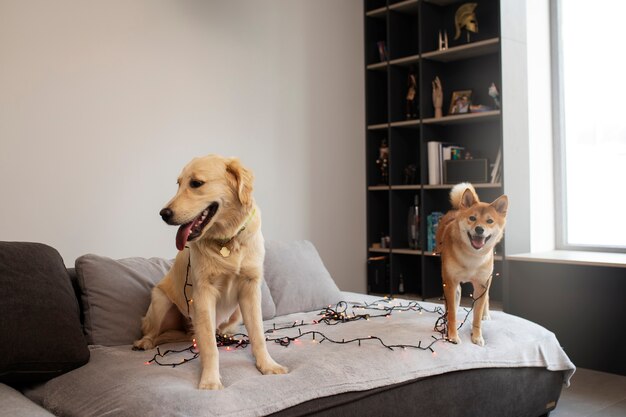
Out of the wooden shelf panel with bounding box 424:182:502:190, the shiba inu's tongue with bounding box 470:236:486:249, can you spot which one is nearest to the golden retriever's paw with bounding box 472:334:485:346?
the shiba inu's tongue with bounding box 470:236:486:249

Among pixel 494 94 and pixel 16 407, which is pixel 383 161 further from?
pixel 16 407

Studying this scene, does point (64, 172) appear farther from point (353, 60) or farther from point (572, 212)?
point (572, 212)

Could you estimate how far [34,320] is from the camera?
1876mm

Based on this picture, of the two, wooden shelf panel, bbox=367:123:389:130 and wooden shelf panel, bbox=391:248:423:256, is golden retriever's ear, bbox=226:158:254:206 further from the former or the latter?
wooden shelf panel, bbox=367:123:389:130

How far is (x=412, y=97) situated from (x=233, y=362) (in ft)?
9.33

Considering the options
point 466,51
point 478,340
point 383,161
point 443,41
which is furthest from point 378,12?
point 478,340

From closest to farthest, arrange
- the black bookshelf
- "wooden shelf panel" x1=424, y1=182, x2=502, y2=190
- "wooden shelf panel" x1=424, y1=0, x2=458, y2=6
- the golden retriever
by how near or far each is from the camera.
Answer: the golden retriever < "wooden shelf panel" x1=424, y1=182, x2=502, y2=190 < the black bookshelf < "wooden shelf panel" x1=424, y1=0, x2=458, y2=6

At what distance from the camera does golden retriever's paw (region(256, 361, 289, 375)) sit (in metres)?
1.84

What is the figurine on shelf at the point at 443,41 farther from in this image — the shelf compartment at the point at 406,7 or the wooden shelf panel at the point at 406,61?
the shelf compartment at the point at 406,7

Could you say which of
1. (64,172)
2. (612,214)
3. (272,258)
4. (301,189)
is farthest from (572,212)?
(64,172)

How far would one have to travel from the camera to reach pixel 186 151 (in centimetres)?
348

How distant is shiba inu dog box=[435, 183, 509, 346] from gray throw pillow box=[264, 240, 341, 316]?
740mm

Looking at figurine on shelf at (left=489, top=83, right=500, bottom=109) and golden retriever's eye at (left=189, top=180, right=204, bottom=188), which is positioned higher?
figurine on shelf at (left=489, top=83, right=500, bottom=109)

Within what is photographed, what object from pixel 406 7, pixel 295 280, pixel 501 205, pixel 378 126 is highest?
pixel 406 7
